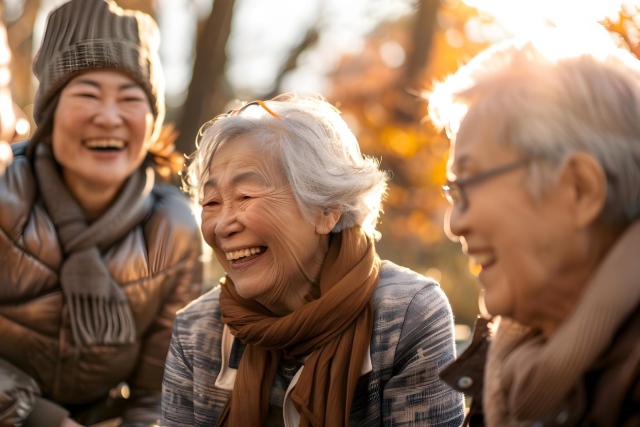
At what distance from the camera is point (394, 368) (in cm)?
289

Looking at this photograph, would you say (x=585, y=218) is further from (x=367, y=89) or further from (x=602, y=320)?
(x=367, y=89)

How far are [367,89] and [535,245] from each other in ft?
33.1

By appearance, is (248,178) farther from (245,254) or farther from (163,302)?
(163,302)

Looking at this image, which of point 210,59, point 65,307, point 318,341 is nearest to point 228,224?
point 318,341

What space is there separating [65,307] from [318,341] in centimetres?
143

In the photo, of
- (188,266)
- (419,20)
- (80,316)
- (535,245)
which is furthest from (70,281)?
(419,20)

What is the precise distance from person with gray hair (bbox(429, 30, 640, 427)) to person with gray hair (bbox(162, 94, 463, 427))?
2.58ft

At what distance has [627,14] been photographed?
2.60 metres

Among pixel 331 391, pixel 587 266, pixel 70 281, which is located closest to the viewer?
pixel 587 266

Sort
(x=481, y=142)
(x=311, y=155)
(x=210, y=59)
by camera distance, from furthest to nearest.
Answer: (x=210, y=59)
(x=311, y=155)
(x=481, y=142)

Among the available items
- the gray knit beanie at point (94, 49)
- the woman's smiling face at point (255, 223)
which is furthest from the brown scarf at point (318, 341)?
the gray knit beanie at point (94, 49)

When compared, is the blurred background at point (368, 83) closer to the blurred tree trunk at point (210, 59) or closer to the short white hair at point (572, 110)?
the blurred tree trunk at point (210, 59)

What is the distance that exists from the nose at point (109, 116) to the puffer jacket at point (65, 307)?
0.41 meters

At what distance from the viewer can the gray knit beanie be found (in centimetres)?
379
